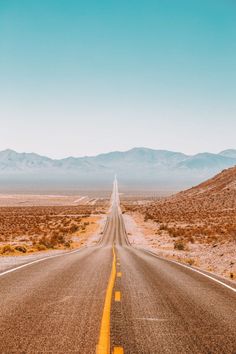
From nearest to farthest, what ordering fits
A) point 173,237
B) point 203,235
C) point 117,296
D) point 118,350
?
1. point 118,350
2. point 117,296
3. point 203,235
4. point 173,237

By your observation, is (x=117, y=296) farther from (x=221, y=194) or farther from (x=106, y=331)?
(x=221, y=194)

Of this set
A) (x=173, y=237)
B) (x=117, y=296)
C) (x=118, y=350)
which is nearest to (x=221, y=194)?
(x=173, y=237)

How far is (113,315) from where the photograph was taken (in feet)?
26.0

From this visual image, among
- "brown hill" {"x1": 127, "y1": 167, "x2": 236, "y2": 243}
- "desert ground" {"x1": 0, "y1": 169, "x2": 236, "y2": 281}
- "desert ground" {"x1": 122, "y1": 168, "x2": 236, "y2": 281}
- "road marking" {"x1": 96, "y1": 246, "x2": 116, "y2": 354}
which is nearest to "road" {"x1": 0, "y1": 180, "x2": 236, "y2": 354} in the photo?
"road marking" {"x1": 96, "y1": 246, "x2": 116, "y2": 354}

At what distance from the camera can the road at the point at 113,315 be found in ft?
20.1

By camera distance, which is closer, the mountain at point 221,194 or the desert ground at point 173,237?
the desert ground at point 173,237

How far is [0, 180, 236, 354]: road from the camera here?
6.12 metres

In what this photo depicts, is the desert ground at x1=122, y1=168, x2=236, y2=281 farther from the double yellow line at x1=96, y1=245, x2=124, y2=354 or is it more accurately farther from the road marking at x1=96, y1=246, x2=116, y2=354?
the road marking at x1=96, y1=246, x2=116, y2=354

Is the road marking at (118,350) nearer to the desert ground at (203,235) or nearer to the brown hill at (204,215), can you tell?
the desert ground at (203,235)

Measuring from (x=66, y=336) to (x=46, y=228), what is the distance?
2479 inches

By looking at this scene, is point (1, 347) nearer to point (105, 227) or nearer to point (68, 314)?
point (68, 314)

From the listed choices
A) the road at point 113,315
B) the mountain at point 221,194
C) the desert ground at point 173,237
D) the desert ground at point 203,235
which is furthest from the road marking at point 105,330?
the mountain at point 221,194

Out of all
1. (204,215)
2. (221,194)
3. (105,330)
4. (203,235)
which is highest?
(221,194)

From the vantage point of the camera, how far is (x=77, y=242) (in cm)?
5272
